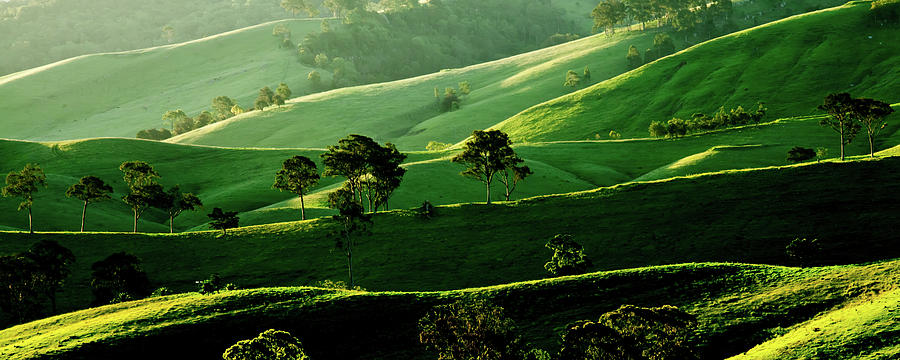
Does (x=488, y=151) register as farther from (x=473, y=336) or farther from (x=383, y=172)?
(x=473, y=336)

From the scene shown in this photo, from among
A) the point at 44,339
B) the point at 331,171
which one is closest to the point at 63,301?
the point at 44,339

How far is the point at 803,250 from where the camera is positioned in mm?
59906

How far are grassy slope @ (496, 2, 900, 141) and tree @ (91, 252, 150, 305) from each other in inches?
5175

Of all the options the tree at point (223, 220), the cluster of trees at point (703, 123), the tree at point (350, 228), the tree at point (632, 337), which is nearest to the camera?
the tree at point (632, 337)

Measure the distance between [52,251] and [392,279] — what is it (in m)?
36.6

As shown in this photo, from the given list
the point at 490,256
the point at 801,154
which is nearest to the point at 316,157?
the point at 490,256

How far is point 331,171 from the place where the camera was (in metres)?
92.9

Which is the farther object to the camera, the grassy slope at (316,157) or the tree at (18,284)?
the grassy slope at (316,157)

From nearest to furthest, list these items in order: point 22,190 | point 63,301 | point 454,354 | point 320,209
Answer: point 454,354
point 63,301
point 22,190
point 320,209

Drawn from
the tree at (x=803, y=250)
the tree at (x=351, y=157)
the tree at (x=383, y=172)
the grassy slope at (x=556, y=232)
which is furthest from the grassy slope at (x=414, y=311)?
the tree at (x=383, y=172)

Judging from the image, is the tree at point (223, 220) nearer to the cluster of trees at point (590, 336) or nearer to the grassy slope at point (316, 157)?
the grassy slope at point (316, 157)

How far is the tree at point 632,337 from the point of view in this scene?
99.8 ft

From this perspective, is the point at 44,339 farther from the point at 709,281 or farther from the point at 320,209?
the point at 320,209

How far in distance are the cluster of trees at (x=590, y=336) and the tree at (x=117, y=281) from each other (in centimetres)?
4336
